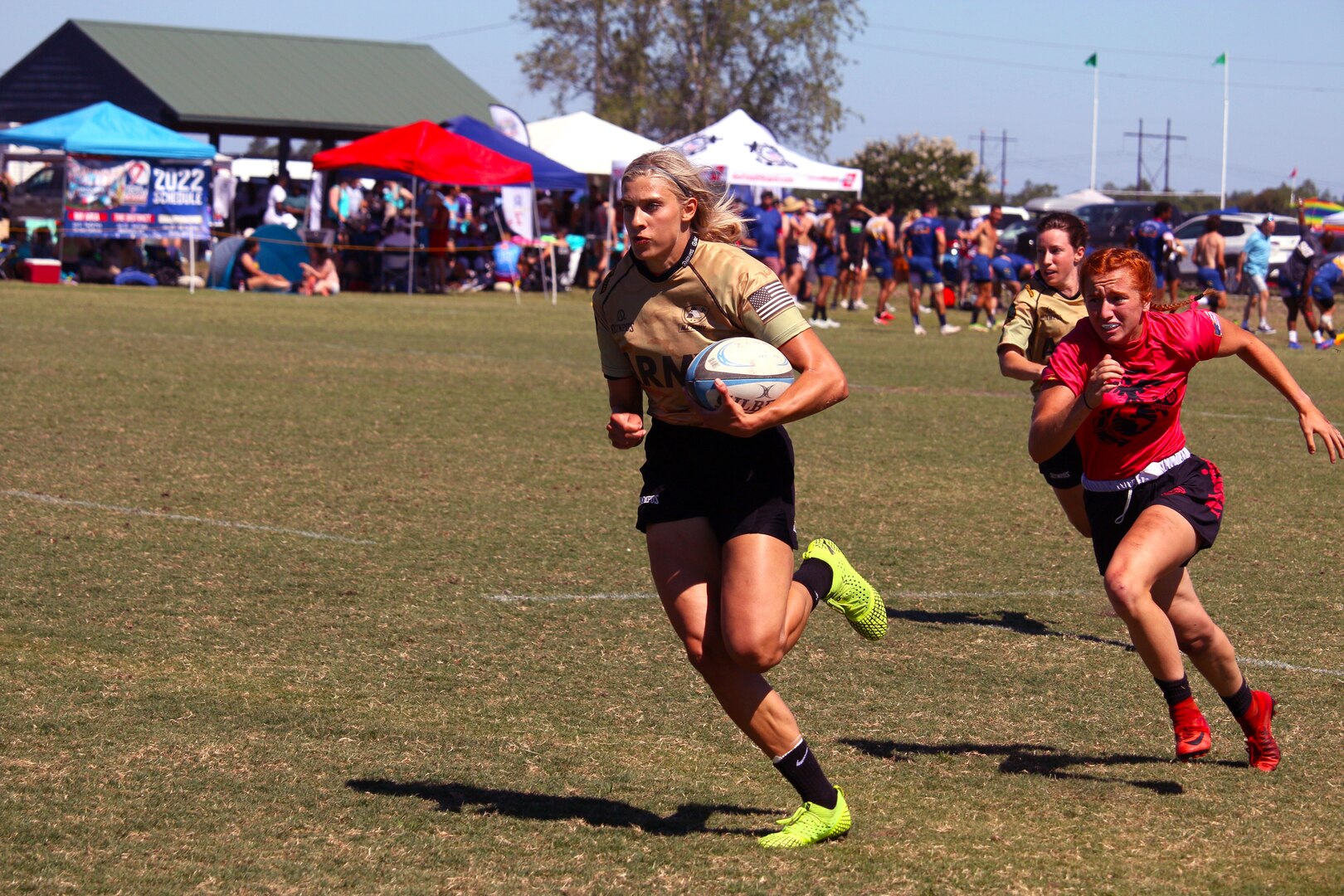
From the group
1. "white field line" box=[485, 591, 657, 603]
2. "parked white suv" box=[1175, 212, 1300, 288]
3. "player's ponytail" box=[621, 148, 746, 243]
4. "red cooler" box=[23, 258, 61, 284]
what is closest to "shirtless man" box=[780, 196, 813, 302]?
"parked white suv" box=[1175, 212, 1300, 288]

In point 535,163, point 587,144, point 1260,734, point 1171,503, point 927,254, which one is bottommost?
point 1260,734

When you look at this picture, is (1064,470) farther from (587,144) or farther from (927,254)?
(587,144)

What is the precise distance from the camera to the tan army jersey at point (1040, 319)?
742 cm

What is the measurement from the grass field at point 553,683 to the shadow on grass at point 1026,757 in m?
0.02

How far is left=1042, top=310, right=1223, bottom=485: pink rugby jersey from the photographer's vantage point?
17.4ft

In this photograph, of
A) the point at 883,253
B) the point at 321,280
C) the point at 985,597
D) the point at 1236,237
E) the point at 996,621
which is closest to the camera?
the point at 996,621

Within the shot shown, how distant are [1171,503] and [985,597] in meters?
2.70

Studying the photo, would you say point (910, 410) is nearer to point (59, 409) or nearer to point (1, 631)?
point (59, 409)

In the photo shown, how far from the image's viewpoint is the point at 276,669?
6266 millimetres

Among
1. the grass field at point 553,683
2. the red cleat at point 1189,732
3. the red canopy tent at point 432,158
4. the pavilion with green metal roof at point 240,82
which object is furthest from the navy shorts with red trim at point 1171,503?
the pavilion with green metal roof at point 240,82

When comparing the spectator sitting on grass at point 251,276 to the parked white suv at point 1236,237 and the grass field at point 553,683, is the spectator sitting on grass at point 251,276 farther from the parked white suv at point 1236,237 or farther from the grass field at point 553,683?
the parked white suv at point 1236,237

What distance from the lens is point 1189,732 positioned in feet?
17.3

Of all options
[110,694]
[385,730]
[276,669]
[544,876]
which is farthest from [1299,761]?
[110,694]

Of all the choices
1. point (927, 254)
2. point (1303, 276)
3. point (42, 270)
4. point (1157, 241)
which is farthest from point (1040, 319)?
point (42, 270)
